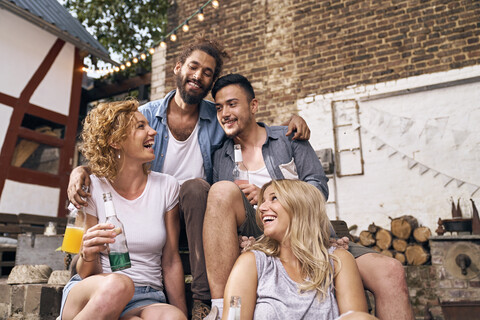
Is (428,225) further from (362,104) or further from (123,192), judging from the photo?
(123,192)

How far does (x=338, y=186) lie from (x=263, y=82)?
1989 mm

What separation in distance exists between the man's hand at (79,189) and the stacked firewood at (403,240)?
413cm

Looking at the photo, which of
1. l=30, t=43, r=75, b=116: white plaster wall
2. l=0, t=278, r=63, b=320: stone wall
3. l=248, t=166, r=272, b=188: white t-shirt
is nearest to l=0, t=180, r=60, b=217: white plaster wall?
l=30, t=43, r=75, b=116: white plaster wall

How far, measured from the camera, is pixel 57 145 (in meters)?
7.37

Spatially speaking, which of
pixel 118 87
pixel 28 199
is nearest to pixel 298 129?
pixel 28 199

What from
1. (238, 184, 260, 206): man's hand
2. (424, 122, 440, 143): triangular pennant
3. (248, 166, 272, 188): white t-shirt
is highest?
(424, 122, 440, 143): triangular pennant

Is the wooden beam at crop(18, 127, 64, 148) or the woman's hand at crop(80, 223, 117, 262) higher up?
the wooden beam at crop(18, 127, 64, 148)

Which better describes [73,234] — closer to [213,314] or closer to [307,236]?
[213,314]

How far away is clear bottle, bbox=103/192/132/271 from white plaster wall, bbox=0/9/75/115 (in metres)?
5.99

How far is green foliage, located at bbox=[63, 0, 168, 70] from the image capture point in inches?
376

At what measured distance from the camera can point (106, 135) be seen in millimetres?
2000

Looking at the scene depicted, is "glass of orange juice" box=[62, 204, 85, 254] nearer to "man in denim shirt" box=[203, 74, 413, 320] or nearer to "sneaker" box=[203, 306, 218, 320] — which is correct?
"man in denim shirt" box=[203, 74, 413, 320]

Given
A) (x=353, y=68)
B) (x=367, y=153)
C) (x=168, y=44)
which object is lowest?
(x=367, y=153)

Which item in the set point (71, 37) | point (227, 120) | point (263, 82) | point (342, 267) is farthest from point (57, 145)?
point (342, 267)
